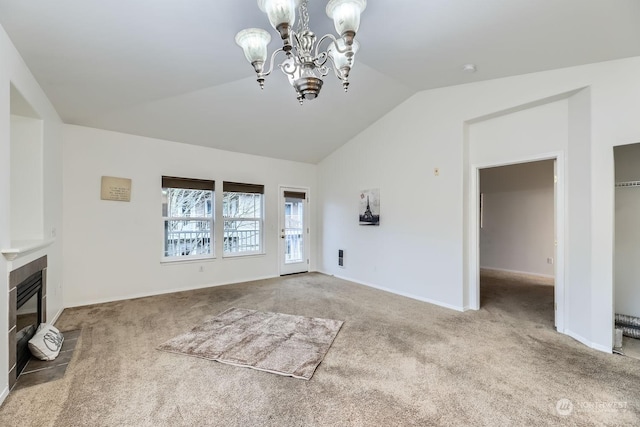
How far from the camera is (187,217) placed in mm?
4922

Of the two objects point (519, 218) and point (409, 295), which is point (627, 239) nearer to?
point (409, 295)

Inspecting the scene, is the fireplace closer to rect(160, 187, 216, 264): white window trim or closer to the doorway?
rect(160, 187, 216, 264): white window trim

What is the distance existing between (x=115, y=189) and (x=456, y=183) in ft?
15.8

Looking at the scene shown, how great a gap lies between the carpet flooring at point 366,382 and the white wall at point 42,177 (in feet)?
1.43

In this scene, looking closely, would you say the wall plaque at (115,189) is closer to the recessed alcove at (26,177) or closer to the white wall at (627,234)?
the recessed alcove at (26,177)

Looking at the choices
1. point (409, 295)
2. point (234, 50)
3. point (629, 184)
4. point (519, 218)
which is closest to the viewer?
point (234, 50)

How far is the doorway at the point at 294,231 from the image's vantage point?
6.09 m

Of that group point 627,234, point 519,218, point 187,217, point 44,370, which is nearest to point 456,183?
point 627,234

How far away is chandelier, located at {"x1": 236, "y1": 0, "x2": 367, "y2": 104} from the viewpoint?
5.65ft

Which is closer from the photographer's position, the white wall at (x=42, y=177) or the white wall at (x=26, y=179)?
the white wall at (x=42, y=177)

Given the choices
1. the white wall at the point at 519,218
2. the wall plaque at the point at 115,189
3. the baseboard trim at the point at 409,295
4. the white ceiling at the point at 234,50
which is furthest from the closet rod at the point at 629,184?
the wall plaque at the point at 115,189

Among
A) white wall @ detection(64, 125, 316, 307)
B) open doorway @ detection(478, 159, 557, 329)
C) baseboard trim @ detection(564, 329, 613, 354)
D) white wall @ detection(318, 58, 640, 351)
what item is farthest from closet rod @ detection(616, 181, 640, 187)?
white wall @ detection(64, 125, 316, 307)

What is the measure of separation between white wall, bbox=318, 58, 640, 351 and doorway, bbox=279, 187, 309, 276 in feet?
1.32

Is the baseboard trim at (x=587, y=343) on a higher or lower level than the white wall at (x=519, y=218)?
lower
